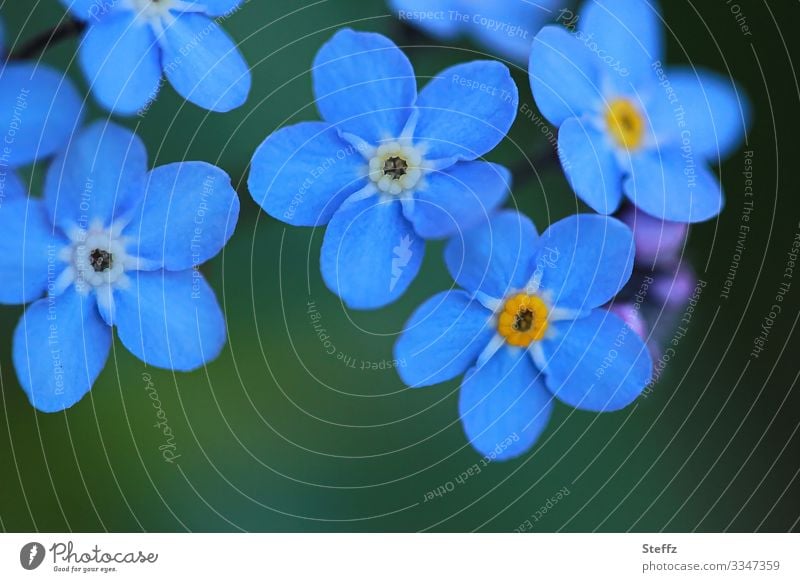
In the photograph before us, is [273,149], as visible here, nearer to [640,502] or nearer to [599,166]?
[599,166]

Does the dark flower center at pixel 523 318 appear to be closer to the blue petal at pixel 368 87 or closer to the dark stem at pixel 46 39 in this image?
the blue petal at pixel 368 87

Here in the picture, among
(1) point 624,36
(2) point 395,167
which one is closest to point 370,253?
(2) point 395,167

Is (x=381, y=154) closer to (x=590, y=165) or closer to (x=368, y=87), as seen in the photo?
(x=368, y=87)

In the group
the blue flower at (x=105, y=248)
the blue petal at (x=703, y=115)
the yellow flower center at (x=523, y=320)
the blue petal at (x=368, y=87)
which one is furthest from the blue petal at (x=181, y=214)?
the blue petal at (x=703, y=115)
